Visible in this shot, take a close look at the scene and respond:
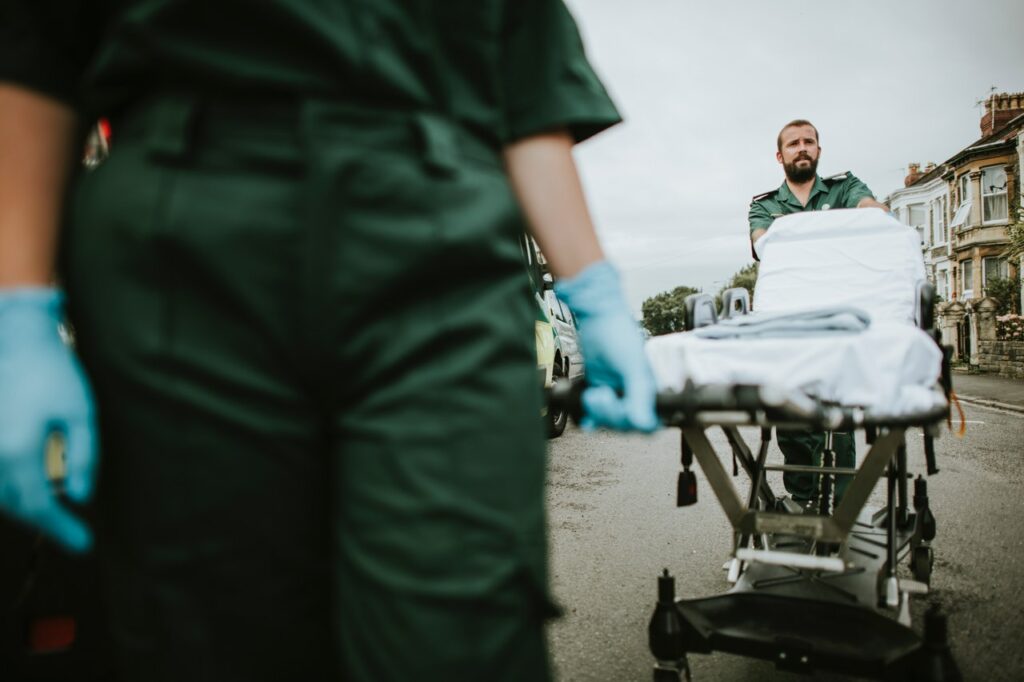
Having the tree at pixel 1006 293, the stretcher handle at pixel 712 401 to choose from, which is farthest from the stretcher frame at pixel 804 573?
the tree at pixel 1006 293

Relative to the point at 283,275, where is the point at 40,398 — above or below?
below

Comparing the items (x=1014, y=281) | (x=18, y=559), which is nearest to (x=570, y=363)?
(x=18, y=559)

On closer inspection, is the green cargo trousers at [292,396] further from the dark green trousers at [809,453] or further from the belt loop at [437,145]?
the dark green trousers at [809,453]

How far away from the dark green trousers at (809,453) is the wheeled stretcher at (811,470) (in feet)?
2.72

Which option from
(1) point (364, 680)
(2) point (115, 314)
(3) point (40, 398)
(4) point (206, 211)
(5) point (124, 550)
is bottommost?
(1) point (364, 680)

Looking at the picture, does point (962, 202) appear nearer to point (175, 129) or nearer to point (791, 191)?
point (791, 191)

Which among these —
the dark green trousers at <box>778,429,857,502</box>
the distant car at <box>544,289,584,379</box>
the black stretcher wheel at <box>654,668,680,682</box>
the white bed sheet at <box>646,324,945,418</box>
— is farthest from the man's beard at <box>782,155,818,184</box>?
the distant car at <box>544,289,584,379</box>

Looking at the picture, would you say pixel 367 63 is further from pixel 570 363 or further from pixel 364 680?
pixel 570 363

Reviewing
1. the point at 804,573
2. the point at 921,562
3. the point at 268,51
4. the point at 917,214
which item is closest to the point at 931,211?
the point at 917,214

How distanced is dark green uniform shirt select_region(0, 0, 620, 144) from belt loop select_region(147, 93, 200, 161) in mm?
42

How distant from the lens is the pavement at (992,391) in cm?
1170

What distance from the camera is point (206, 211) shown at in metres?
0.85

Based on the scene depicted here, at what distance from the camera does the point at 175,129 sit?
850 millimetres

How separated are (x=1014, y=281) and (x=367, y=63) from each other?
3422cm
